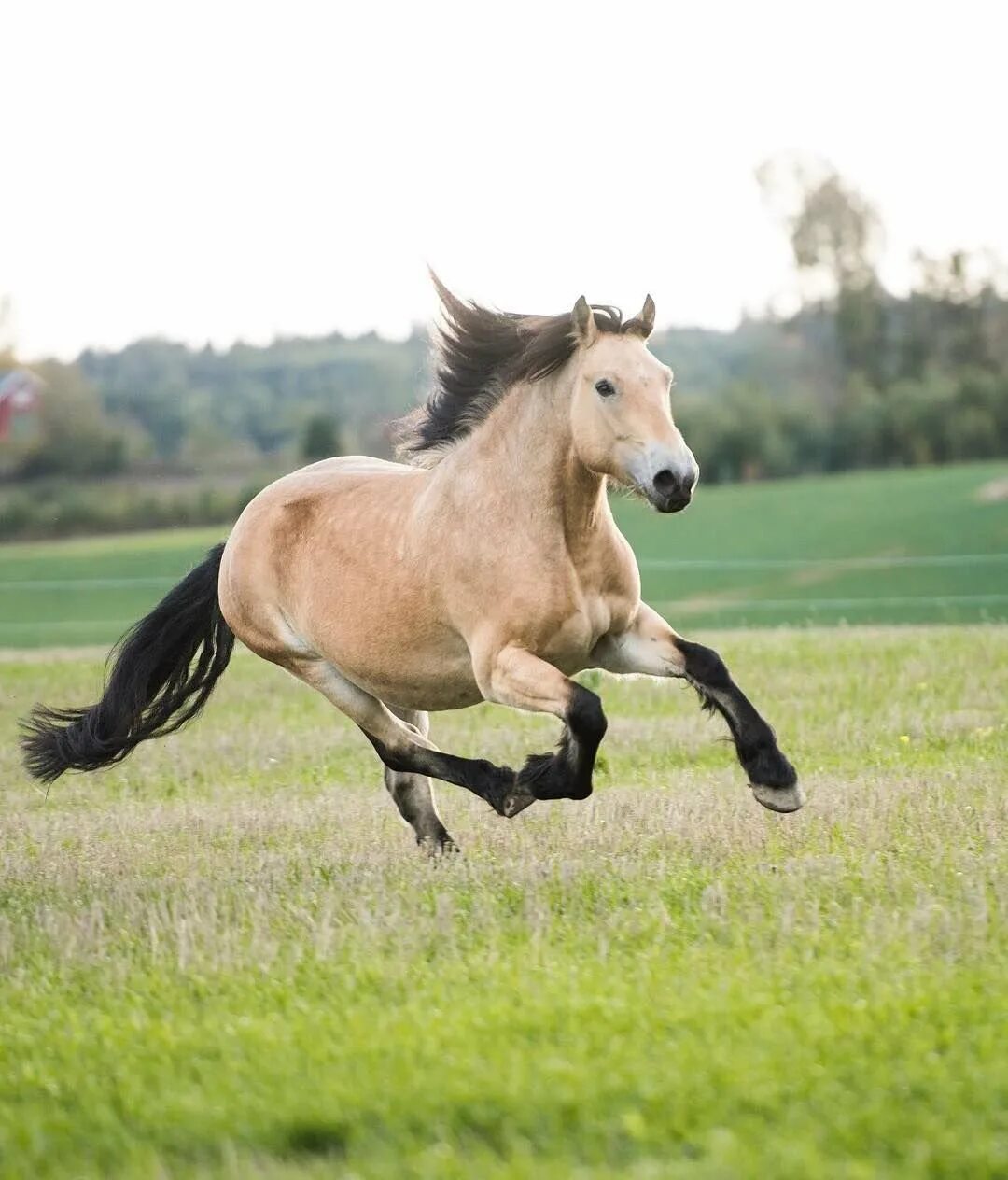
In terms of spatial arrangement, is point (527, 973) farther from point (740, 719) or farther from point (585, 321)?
point (585, 321)

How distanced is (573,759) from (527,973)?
1687mm

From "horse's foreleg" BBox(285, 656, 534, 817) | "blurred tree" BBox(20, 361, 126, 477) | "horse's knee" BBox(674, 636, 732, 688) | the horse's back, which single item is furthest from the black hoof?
"blurred tree" BBox(20, 361, 126, 477)

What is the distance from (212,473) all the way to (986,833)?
5086 centimetres

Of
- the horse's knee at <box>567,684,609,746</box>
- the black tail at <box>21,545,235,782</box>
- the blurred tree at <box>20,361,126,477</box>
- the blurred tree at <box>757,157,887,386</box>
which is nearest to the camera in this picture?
the horse's knee at <box>567,684,609,746</box>

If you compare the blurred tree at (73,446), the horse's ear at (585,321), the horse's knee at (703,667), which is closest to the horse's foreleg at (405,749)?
the horse's knee at (703,667)

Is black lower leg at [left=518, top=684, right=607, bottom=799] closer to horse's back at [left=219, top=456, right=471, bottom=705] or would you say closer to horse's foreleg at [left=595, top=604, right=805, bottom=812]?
horse's foreleg at [left=595, top=604, right=805, bottom=812]

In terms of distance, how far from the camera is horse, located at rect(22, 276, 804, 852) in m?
6.30

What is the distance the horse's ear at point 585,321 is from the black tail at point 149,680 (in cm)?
293

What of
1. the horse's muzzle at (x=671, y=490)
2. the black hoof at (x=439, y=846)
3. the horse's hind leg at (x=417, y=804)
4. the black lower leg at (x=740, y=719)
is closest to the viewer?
the horse's muzzle at (x=671, y=490)

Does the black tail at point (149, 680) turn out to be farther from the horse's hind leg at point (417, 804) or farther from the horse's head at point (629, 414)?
the horse's head at point (629, 414)

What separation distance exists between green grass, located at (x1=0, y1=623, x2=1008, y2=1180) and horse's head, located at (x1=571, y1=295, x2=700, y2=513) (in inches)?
56.1

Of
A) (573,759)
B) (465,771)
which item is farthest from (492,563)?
(465,771)

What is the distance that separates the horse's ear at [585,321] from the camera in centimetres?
641

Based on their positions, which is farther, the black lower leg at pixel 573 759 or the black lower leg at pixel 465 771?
the black lower leg at pixel 465 771
